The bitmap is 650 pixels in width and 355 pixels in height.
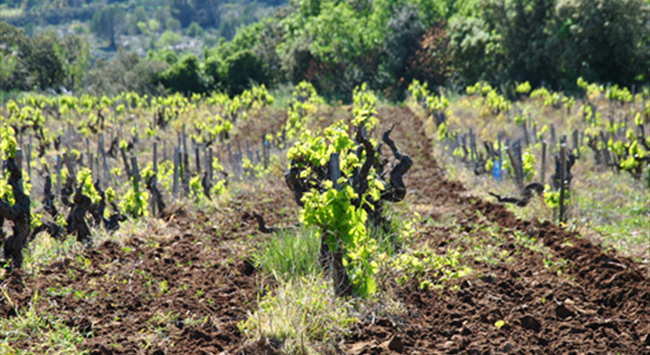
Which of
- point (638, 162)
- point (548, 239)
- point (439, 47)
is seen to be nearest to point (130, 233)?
point (548, 239)

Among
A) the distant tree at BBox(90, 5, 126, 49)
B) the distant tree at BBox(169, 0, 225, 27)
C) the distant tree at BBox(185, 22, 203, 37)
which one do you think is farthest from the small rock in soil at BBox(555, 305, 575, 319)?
the distant tree at BBox(169, 0, 225, 27)

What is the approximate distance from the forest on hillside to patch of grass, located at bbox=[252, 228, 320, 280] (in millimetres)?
14961

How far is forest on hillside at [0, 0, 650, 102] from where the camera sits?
17062 mm

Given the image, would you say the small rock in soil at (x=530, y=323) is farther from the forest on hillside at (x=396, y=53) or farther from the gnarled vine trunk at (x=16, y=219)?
the forest on hillside at (x=396, y=53)

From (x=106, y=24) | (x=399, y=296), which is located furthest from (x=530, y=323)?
(x=106, y=24)

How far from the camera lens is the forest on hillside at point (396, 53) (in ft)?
56.0

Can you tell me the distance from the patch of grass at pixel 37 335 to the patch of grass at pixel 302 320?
1000 millimetres

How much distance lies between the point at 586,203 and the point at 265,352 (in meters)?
5.15

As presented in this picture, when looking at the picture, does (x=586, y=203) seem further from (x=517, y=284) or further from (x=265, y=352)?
(x=265, y=352)

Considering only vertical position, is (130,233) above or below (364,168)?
below

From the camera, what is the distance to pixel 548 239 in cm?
506

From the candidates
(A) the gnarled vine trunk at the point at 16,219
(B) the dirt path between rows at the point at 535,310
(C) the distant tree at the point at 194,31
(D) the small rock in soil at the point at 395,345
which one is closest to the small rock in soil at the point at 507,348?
(B) the dirt path between rows at the point at 535,310

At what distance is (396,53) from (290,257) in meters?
20.6

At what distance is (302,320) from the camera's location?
10.2 feet
